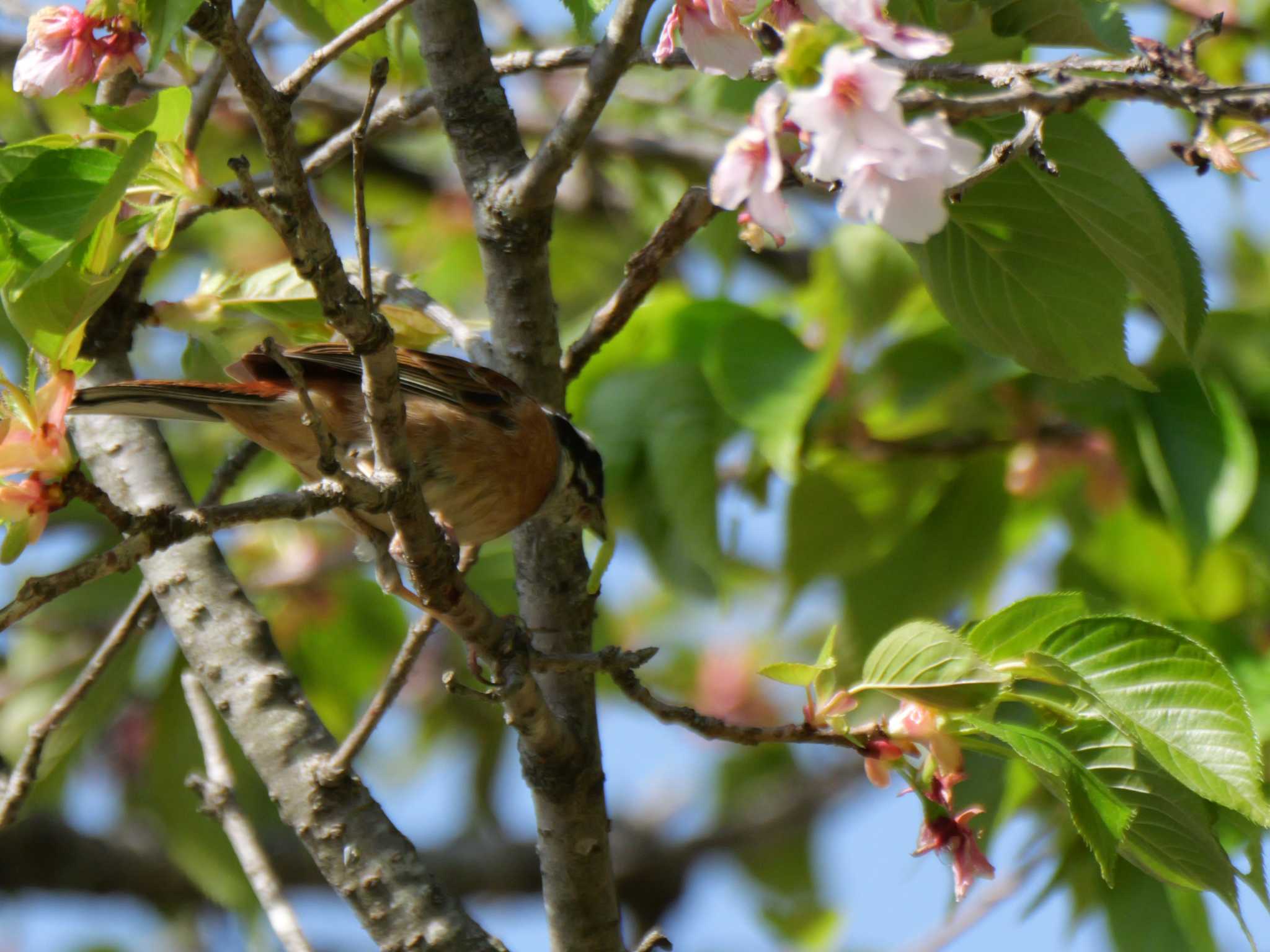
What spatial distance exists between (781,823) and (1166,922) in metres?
3.51

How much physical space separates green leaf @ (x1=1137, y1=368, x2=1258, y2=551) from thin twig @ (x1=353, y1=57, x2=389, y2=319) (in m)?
2.43

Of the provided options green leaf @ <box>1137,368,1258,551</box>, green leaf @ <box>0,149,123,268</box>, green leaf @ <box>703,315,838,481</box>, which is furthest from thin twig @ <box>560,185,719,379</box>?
green leaf @ <box>1137,368,1258,551</box>

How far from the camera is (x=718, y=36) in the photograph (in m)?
1.88

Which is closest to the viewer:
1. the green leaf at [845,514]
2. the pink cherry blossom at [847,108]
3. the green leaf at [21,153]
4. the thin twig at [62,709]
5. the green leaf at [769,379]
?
the pink cherry blossom at [847,108]

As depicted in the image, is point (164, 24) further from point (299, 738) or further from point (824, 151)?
point (299, 738)

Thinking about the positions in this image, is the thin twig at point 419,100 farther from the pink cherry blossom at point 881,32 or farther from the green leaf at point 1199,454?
the green leaf at point 1199,454

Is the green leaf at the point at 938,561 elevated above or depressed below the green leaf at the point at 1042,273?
above

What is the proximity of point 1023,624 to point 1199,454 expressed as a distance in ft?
5.63

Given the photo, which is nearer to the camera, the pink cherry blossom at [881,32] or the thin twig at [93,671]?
the pink cherry blossom at [881,32]

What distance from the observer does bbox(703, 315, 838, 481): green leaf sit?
3064 mm

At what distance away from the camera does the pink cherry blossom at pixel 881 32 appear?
1.36m

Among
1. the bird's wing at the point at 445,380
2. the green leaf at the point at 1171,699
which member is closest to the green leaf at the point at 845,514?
the bird's wing at the point at 445,380

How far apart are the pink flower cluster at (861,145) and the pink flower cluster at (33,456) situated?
98cm

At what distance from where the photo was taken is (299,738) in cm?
262
